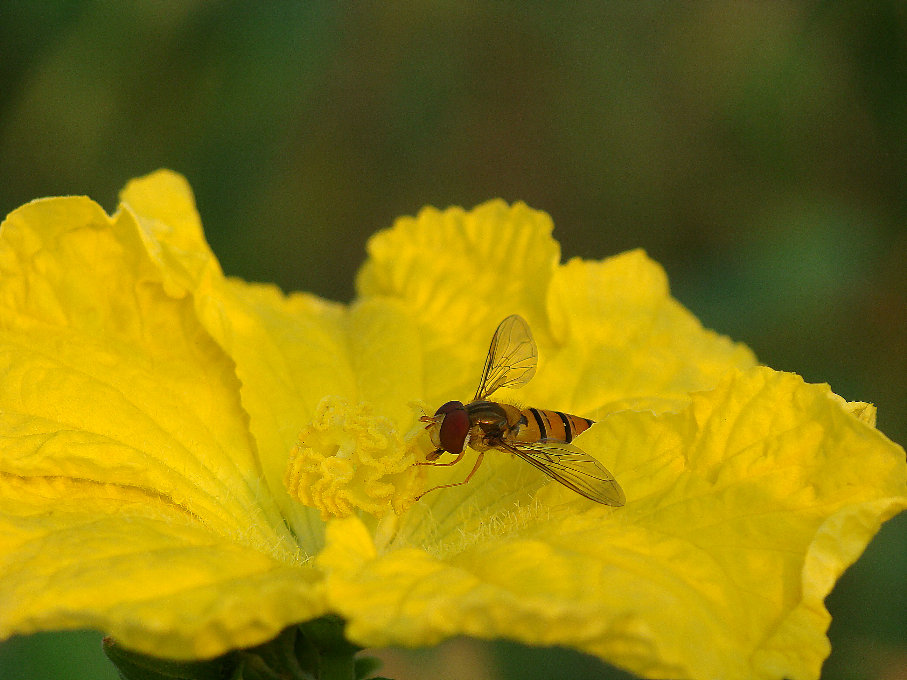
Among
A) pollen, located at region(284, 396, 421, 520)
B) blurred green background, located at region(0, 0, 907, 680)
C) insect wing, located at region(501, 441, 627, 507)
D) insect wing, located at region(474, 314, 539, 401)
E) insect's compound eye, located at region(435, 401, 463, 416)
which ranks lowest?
pollen, located at region(284, 396, 421, 520)

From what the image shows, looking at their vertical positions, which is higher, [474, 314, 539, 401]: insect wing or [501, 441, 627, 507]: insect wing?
[474, 314, 539, 401]: insect wing

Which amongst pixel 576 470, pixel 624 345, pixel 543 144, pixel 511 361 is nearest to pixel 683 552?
pixel 576 470

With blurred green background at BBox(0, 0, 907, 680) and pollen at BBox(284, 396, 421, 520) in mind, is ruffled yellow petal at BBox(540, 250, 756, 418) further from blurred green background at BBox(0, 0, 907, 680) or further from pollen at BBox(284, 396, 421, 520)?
blurred green background at BBox(0, 0, 907, 680)

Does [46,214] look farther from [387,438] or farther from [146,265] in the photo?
[387,438]

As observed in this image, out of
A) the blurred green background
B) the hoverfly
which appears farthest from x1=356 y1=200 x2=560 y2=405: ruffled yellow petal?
the blurred green background

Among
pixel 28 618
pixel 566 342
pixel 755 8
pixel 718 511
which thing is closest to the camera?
pixel 28 618

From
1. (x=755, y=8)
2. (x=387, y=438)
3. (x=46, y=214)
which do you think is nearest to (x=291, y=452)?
(x=387, y=438)

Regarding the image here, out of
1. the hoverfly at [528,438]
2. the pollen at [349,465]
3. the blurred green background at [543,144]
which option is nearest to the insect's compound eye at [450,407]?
the hoverfly at [528,438]
